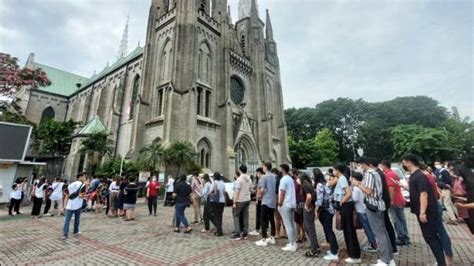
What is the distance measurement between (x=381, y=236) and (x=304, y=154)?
36667 millimetres

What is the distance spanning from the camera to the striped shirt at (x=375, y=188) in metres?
4.28

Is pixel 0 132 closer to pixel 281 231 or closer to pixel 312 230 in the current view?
pixel 281 231

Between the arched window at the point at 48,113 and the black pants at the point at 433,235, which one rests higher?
the arched window at the point at 48,113

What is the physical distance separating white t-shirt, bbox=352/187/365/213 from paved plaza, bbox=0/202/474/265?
95 cm

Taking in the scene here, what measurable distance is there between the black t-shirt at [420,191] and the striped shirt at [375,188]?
0.46 m

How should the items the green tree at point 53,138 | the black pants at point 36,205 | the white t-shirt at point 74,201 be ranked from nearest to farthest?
the white t-shirt at point 74,201, the black pants at point 36,205, the green tree at point 53,138

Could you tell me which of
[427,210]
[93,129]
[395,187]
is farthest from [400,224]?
[93,129]

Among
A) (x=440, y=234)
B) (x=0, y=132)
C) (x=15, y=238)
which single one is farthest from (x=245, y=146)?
(x=440, y=234)

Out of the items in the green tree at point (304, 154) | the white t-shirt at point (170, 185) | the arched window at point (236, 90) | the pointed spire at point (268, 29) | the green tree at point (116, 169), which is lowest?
the white t-shirt at point (170, 185)

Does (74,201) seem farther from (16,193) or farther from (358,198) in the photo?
(358,198)

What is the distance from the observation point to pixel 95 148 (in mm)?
25062

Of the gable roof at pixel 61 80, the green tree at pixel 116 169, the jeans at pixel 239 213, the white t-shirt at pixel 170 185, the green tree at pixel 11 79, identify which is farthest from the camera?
the gable roof at pixel 61 80

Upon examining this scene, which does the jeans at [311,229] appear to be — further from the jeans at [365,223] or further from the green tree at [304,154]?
the green tree at [304,154]

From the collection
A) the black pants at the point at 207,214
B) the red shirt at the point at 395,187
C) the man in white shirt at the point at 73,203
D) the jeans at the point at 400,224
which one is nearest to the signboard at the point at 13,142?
the man in white shirt at the point at 73,203
